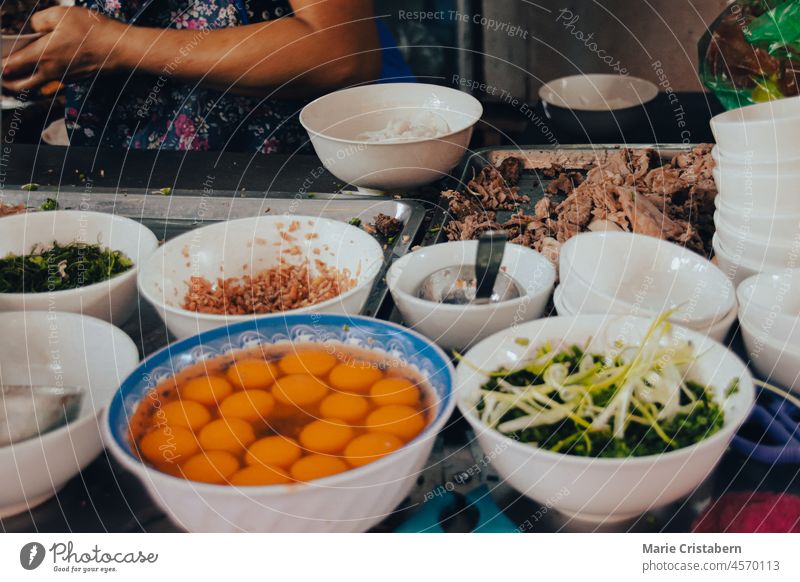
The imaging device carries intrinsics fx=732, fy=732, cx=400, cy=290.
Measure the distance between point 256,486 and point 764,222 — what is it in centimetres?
48

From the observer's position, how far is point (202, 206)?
91cm

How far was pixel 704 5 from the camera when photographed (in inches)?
47.4

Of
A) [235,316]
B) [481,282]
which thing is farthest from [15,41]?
[481,282]

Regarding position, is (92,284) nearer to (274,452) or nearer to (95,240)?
(95,240)

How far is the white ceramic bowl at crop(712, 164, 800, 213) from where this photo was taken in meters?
0.62

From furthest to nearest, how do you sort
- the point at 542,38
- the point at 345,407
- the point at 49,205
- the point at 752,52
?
1. the point at 542,38
2. the point at 752,52
3. the point at 49,205
4. the point at 345,407

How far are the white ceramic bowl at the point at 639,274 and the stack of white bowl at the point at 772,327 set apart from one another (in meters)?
0.02

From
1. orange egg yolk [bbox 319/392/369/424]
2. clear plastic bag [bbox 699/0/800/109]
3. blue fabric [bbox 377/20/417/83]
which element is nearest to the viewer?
orange egg yolk [bbox 319/392/369/424]

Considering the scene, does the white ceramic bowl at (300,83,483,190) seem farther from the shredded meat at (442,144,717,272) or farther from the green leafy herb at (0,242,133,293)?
the green leafy herb at (0,242,133,293)

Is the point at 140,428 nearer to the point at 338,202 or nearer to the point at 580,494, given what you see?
the point at 580,494

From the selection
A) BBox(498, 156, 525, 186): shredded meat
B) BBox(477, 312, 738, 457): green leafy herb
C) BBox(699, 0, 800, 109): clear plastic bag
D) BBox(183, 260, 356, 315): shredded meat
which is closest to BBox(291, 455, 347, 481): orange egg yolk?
BBox(477, 312, 738, 457): green leafy herb

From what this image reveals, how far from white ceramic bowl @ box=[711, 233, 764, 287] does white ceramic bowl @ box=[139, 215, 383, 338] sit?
0.32 meters

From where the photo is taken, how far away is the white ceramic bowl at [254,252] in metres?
0.68

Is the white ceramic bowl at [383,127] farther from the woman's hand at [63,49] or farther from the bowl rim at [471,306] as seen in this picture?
the woman's hand at [63,49]
